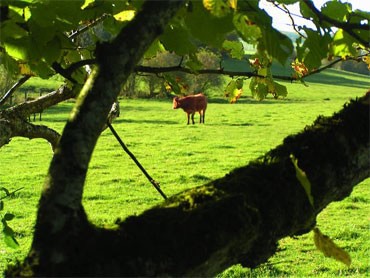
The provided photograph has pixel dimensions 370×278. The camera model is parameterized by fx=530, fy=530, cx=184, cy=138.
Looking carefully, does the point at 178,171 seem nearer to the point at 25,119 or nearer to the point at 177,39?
the point at 25,119

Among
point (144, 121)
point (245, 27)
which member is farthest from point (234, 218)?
point (144, 121)

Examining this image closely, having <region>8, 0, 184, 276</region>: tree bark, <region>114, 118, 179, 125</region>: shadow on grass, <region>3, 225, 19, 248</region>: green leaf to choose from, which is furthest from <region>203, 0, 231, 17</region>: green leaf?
<region>114, 118, 179, 125</region>: shadow on grass

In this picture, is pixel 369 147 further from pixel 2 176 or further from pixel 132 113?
pixel 132 113

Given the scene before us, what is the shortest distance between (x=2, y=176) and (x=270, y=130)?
1376 cm

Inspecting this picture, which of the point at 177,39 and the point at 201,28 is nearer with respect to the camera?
the point at 201,28

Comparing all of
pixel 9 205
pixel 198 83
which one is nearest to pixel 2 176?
pixel 9 205

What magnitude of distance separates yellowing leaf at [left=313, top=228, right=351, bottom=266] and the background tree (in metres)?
0.05

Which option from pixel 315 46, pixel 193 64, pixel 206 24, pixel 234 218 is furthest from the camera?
pixel 193 64

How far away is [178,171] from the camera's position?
15.8m

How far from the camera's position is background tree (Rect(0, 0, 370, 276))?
1.12 m

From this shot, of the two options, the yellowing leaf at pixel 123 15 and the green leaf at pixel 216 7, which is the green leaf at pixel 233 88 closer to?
the yellowing leaf at pixel 123 15

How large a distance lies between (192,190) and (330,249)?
1.36ft

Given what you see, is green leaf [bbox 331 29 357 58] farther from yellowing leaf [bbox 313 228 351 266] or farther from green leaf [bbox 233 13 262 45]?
yellowing leaf [bbox 313 228 351 266]

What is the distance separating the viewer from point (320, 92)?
55.1 metres
